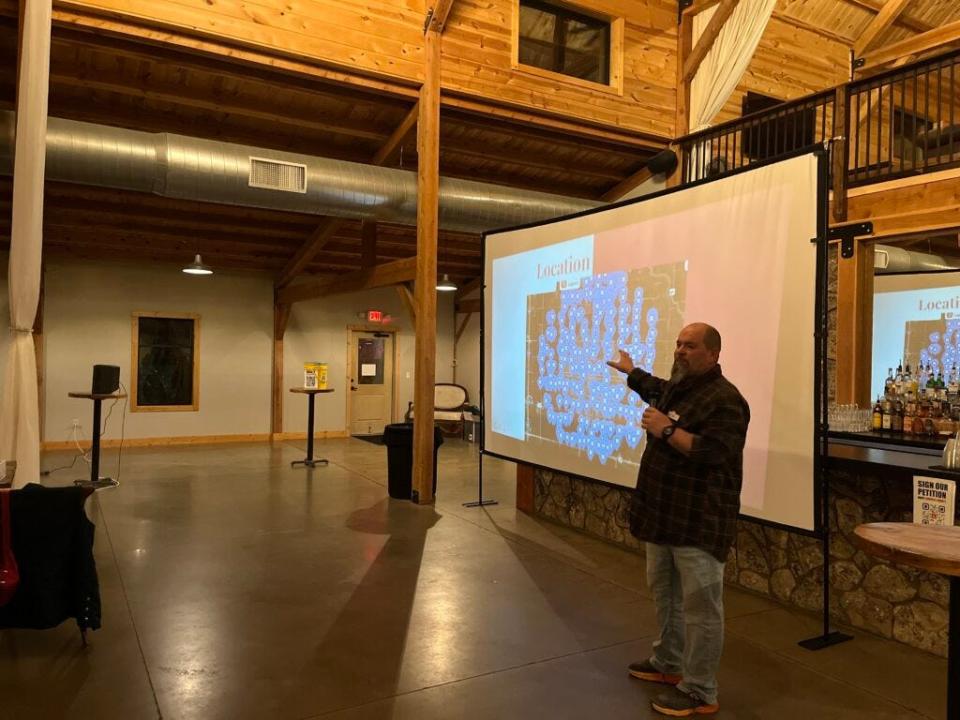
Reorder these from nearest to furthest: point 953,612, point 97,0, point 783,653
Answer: point 953,612
point 783,653
point 97,0

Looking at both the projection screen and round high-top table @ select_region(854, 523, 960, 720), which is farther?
the projection screen

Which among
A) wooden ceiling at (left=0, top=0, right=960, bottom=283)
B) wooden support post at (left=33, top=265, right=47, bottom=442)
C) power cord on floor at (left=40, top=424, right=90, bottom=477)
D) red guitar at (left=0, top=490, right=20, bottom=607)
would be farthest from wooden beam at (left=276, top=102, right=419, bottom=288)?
red guitar at (left=0, top=490, right=20, bottom=607)

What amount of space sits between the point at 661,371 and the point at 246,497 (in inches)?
167

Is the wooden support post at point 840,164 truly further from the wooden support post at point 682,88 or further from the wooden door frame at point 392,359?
the wooden door frame at point 392,359

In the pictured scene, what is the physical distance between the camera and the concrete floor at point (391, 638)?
262 cm

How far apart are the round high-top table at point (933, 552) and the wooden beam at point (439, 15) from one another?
5642 mm

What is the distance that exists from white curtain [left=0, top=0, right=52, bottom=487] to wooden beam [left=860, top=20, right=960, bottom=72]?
293 inches

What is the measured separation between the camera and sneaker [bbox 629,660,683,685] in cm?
279

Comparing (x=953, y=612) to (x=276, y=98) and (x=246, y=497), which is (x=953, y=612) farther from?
(x=276, y=98)

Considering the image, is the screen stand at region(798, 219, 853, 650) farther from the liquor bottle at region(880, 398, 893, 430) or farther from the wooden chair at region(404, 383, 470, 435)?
the wooden chair at region(404, 383, 470, 435)

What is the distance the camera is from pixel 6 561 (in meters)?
2.89

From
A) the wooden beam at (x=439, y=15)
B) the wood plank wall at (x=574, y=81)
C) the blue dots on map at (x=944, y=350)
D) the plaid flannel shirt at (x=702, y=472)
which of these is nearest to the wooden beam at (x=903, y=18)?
the wood plank wall at (x=574, y=81)

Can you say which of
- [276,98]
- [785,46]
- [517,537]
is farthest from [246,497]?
[785,46]

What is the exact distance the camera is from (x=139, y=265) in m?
9.94
